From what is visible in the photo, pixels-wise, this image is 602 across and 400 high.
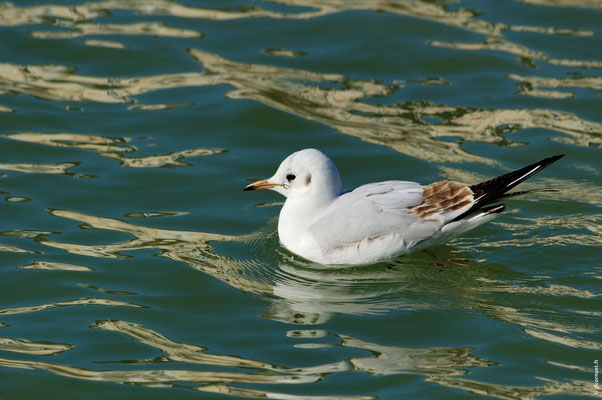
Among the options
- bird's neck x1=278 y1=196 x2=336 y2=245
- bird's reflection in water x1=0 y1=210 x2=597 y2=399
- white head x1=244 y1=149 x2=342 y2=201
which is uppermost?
white head x1=244 y1=149 x2=342 y2=201

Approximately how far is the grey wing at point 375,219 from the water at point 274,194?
0.96 feet

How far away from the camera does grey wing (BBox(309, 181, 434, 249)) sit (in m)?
7.33

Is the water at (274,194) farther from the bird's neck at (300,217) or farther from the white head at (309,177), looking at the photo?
the white head at (309,177)

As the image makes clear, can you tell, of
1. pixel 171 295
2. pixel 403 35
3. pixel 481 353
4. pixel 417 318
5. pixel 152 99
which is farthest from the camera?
pixel 403 35

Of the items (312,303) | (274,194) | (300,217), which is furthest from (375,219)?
(274,194)

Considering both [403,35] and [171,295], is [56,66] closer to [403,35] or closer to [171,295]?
[403,35]

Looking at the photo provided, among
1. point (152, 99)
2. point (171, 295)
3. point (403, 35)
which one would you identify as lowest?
point (171, 295)

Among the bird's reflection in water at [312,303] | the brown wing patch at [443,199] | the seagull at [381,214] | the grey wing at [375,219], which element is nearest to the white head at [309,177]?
the seagull at [381,214]

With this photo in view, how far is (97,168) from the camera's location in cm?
936

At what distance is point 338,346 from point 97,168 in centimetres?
398

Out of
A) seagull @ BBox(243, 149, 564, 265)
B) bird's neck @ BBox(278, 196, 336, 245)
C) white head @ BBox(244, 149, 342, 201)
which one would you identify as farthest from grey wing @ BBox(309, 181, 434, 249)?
white head @ BBox(244, 149, 342, 201)

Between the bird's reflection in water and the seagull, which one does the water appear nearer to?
the bird's reflection in water

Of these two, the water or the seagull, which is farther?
the seagull

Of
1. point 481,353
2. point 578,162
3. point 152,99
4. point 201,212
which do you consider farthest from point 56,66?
point 481,353
